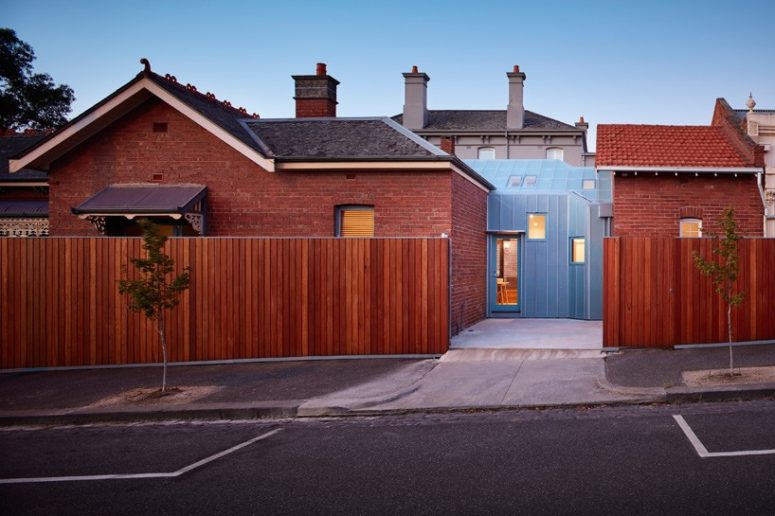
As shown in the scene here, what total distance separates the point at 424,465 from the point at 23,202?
18923 mm

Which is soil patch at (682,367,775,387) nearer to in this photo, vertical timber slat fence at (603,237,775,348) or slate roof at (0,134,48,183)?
vertical timber slat fence at (603,237,775,348)

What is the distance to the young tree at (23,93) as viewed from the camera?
50875 mm

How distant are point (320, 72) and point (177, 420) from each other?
12.8m

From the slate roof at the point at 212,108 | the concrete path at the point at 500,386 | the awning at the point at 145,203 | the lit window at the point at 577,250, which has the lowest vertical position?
the concrete path at the point at 500,386

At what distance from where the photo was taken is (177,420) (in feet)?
28.7

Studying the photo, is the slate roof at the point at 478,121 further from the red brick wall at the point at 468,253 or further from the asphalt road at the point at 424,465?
the asphalt road at the point at 424,465

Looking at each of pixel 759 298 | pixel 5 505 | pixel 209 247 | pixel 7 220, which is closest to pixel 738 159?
pixel 759 298

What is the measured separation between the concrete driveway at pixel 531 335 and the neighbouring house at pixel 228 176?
1.02 meters

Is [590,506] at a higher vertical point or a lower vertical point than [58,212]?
lower

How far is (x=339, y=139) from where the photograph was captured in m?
16.3

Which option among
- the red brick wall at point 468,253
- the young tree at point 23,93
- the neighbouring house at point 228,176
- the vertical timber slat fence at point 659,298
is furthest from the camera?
the young tree at point 23,93

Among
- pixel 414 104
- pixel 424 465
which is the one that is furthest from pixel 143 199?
pixel 414 104

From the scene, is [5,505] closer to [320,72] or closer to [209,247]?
[209,247]

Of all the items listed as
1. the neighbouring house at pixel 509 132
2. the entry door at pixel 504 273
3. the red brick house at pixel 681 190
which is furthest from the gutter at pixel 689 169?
the neighbouring house at pixel 509 132
